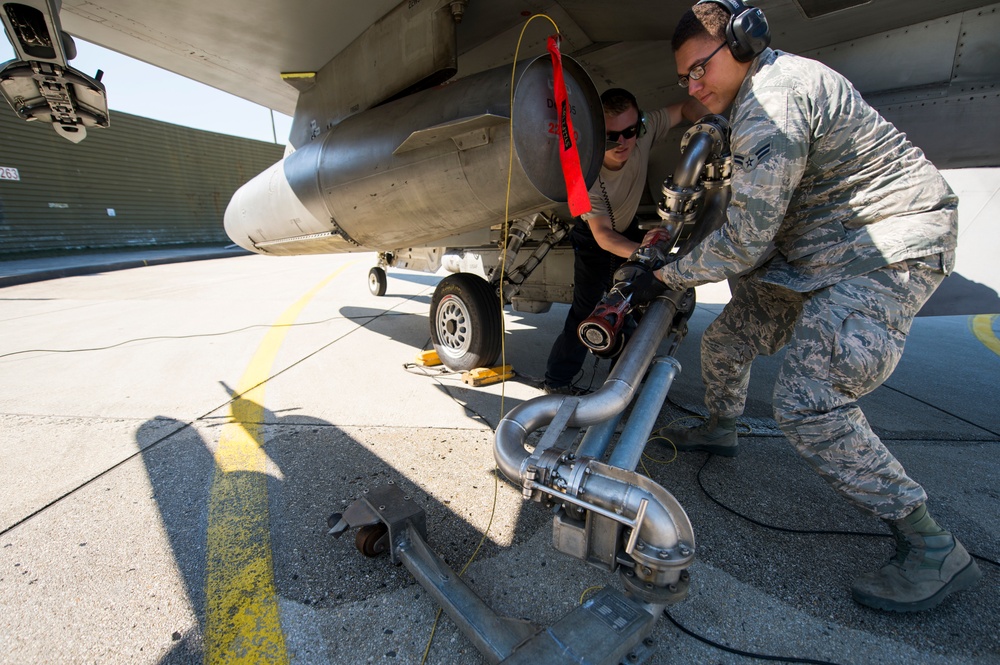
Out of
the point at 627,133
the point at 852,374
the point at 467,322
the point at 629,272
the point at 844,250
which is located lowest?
the point at 467,322

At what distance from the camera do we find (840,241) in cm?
172

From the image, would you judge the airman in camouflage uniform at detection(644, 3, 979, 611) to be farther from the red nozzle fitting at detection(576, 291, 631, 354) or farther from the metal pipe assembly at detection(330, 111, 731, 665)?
the metal pipe assembly at detection(330, 111, 731, 665)

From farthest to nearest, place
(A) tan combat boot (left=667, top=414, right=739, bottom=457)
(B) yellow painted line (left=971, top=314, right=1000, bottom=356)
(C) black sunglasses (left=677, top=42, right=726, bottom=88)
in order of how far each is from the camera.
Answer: (B) yellow painted line (left=971, top=314, right=1000, bottom=356)
(A) tan combat boot (left=667, top=414, right=739, bottom=457)
(C) black sunglasses (left=677, top=42, right=726, bottom=88)

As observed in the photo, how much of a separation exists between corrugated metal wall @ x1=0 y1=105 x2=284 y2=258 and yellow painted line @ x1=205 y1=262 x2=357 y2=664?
16.7 m

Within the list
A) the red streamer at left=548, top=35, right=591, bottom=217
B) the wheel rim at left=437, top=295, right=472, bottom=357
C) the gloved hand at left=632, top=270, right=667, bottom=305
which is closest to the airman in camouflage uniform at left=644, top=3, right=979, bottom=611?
the gloved hand at left=632, top=270, right=667, bottom=305

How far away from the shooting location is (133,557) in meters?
1.88

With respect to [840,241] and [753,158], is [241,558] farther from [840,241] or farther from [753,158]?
[840,241]

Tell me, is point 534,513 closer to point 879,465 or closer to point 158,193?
point 879,465

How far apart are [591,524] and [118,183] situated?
20388 millimetres

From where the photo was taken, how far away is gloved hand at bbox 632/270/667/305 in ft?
6.44

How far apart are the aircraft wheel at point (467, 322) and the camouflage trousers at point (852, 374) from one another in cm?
Answer: 244

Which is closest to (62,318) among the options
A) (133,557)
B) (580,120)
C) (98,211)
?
(133,557)

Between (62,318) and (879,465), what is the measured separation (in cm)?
851

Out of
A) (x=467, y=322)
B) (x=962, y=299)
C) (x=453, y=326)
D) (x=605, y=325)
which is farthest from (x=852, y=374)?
(x=453, y=326)
